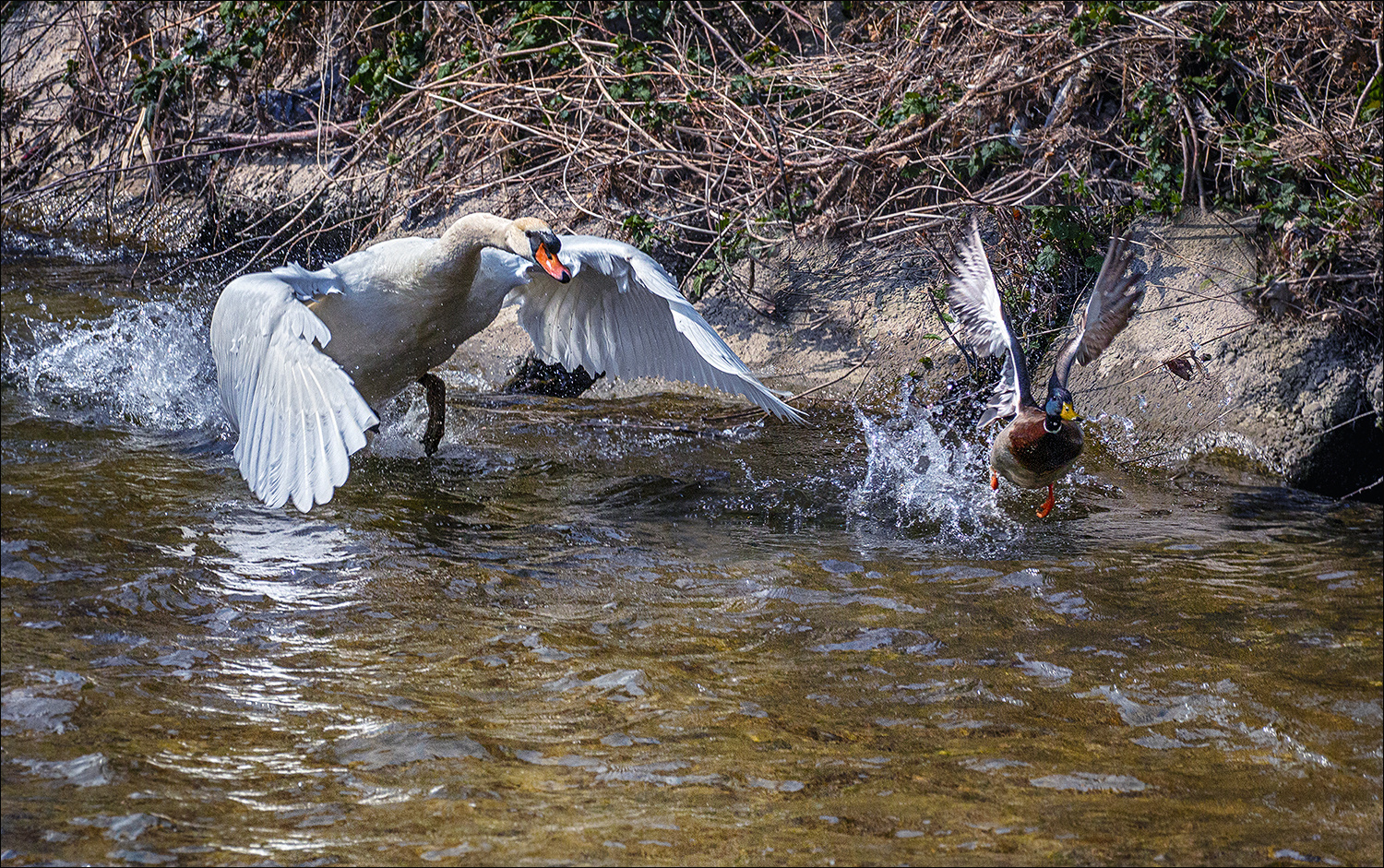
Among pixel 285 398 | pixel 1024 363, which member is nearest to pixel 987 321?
pixel 1024 363

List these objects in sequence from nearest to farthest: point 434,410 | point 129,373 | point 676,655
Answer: point 676,655 < point 434,410 < point 129,373

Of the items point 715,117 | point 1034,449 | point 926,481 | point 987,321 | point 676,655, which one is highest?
point 715,117

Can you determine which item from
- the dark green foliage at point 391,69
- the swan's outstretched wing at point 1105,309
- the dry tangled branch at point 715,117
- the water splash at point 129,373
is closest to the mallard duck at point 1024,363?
the swan's outstretched wing at point 1105,309

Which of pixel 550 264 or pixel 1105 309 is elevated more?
pixel 550 264

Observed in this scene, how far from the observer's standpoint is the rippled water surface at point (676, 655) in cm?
266

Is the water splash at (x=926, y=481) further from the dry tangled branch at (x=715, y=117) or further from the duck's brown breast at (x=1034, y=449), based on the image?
the dry tangled branch at (x=715, y=117)

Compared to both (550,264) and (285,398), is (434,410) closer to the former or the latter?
(550,264)

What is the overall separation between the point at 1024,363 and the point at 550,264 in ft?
6.14

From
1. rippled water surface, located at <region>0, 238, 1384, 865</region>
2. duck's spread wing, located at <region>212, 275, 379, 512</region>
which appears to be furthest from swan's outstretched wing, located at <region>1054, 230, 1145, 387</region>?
duck's spread wing, located at <region>212, 275, 379, 512</region>

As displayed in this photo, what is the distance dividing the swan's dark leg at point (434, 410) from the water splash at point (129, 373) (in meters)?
1.04

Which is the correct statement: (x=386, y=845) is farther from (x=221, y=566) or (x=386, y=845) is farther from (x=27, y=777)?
(x=221, y=566)

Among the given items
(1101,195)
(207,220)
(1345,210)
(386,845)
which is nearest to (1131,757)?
(386,845)

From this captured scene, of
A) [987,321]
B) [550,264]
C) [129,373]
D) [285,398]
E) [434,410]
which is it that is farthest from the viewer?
[129,373]

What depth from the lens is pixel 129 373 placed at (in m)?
6.20
